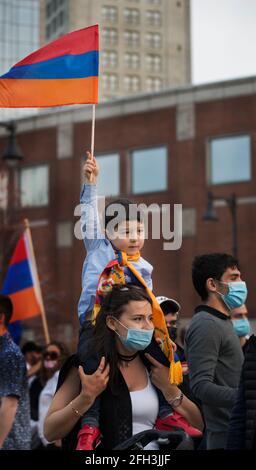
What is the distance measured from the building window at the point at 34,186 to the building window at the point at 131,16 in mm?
91105

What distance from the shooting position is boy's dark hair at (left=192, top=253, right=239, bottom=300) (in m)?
6.76

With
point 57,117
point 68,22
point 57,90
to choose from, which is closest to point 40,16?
point 68,22

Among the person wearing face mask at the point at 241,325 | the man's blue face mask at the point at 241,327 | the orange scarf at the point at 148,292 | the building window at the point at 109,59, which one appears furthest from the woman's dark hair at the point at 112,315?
the building window at the point at 109,59

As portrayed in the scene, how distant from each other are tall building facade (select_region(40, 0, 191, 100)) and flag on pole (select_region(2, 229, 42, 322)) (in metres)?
119

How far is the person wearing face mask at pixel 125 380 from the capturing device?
5477 millimetres

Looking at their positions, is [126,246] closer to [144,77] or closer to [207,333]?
[207,333]

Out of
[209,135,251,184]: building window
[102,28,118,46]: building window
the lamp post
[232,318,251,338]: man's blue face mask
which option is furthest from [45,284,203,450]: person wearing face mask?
[102,28,118,46]: building window

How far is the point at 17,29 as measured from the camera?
132 m

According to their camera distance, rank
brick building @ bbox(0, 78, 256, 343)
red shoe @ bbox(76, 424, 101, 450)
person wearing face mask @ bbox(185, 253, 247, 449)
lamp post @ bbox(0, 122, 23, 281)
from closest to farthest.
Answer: red shoe @ bbox(76, 424, 101, 450), person wearing face mask @ bbox(185, 253, 247, 449), brick building @ bbox(0, 78, 256, 343), lamp post @ bbox(0, 122, 23, 281)

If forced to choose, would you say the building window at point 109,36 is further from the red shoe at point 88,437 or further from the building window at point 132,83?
the red shoe at point 88,437

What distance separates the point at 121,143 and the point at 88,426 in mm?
39646

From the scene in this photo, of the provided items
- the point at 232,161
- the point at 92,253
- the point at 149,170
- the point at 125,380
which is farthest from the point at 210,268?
the point at 149,170

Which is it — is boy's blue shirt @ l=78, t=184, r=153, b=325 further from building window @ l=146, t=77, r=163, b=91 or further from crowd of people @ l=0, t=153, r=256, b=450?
building window @ l=146, t=77, r=163, b=91

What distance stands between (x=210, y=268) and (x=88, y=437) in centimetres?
176
